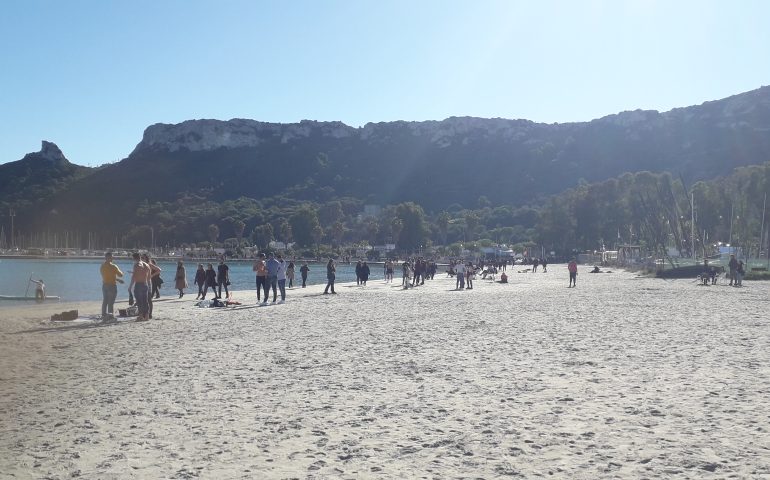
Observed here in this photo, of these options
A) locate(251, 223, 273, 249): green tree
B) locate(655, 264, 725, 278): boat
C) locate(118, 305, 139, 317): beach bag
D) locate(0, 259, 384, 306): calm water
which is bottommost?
locate(0, 259, 384, 306): calm water

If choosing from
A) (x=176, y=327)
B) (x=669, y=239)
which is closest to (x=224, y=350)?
(x=176, y=327)

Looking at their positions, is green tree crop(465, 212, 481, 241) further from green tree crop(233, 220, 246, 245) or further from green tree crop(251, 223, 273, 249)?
green tree crop(233, 220, 246, 245)

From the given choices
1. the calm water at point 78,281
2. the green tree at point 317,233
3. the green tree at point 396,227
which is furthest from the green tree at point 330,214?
the calm water at point 78,281

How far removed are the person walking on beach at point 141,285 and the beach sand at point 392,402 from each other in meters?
2.19

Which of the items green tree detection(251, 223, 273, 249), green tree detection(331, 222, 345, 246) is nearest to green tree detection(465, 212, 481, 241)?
green tree detection(331, 222, 345, 246)

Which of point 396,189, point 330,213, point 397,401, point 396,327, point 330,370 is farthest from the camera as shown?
point 396,189

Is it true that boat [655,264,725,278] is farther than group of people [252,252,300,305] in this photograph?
Yes

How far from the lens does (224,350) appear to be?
1172 centimetres

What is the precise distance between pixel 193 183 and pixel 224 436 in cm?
19248

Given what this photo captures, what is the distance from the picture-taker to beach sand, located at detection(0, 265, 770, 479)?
5.33 m

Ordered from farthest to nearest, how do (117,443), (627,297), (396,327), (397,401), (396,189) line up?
1. (396,189)
2. (627,297)
3. (396,327)
4. (397,401)
5. (117,443)

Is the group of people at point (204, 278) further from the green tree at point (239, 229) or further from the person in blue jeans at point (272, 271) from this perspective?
the green tree at point (239, 229)

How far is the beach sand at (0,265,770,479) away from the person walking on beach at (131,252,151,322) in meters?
2.19

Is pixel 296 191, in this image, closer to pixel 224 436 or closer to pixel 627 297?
pixel 627 297
